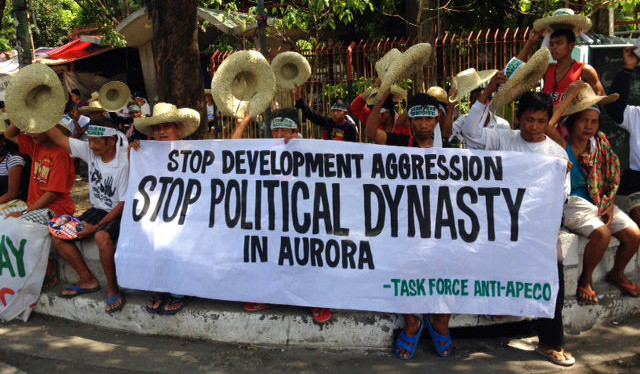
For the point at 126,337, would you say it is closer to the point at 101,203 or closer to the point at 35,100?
the point at 101,203

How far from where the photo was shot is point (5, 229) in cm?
491

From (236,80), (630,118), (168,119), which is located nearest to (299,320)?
(168,119)

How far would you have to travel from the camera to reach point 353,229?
437 cm

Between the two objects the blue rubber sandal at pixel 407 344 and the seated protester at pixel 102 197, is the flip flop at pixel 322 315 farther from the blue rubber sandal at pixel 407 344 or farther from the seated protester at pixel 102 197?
the seated protester at pixel 102 197

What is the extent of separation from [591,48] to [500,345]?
472 cm

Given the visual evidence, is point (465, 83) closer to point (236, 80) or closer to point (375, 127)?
point (375, 127)

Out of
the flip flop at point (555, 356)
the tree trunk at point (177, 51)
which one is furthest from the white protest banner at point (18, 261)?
the flip flop at point (555, 356)

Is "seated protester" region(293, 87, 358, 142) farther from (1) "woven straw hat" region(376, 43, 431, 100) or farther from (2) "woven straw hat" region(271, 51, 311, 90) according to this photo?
(1) "woven straw hat" region(376, 43, 431, 100)

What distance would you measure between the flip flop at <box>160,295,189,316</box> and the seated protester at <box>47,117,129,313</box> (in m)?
0.38

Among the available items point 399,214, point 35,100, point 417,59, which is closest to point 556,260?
point 399,214

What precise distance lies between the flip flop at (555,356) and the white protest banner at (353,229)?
26 cm

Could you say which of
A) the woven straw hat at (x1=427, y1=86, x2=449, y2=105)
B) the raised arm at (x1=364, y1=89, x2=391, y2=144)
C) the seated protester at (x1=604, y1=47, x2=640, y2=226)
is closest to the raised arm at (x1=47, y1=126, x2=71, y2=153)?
the raised arm at (x1=364, y1=89, x2=391, y2=144)

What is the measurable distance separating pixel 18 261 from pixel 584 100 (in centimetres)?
473

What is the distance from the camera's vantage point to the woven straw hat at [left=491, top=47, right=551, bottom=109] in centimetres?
430
